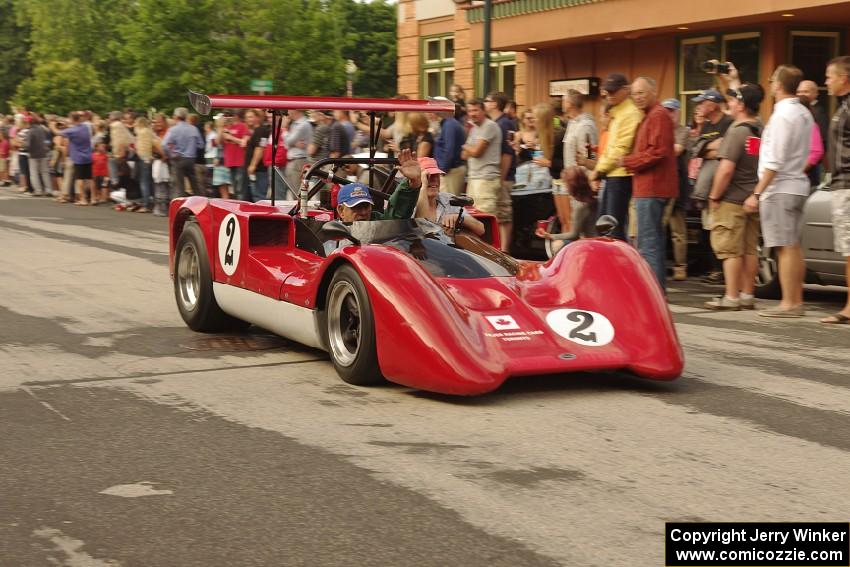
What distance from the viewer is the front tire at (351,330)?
6504 mm

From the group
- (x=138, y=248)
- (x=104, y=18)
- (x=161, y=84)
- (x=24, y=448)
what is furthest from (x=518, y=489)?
(x=104, y=18)

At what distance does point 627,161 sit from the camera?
1041 centimetres

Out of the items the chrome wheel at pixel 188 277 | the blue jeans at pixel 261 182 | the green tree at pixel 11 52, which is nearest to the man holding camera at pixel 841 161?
the chrome wheel at pixel 188 277

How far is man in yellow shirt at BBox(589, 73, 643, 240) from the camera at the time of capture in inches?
417

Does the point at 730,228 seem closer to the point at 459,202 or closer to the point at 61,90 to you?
the point at 459,202

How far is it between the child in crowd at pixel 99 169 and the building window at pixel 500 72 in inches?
332

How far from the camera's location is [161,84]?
57562 millimetres

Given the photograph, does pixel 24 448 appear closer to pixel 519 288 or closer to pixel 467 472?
pixel 467 472

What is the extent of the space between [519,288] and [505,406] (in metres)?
1.01

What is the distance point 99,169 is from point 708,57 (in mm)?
11755

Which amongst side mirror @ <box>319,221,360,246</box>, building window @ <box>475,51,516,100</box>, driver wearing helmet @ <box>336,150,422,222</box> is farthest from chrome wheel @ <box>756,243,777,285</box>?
building window @ <box>475,51,516,100</box>

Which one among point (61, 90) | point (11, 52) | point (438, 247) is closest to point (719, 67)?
point (438, 247)

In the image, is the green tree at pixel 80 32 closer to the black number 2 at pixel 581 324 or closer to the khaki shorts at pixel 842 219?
the khaki shorts at pixel 842 219

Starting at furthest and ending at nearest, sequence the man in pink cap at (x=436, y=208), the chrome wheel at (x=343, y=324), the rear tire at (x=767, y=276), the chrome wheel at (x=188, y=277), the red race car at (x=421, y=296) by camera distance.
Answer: the rear tire at (x=767, y=276)
the chrome wheel at (x=188, y=277)
the man in pink cap at (x=436, y=208)
the chrome wheel at (x=343, y=324)
the red race car at (x=421, y=296)
